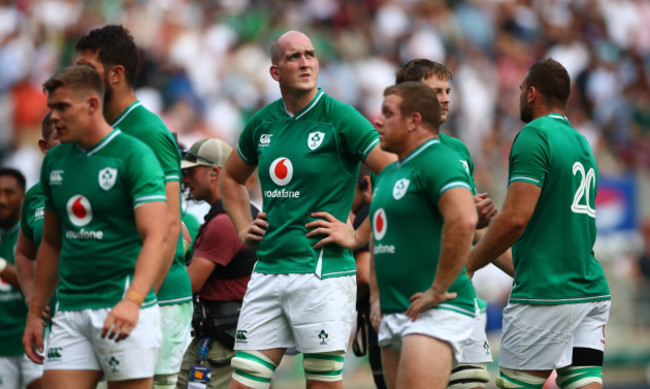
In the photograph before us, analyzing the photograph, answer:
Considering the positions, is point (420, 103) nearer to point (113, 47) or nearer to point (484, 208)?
point (484, 208)

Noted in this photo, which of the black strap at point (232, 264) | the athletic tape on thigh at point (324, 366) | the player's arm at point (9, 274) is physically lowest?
the athletic tape on thigh at point (324, 366)

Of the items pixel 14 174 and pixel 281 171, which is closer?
pixel 281 171

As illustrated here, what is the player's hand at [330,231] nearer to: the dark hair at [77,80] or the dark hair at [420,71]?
the dark hair at [420,71]

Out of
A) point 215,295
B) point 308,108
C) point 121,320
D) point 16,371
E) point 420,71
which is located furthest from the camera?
point 16,371

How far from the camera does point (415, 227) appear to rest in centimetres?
600

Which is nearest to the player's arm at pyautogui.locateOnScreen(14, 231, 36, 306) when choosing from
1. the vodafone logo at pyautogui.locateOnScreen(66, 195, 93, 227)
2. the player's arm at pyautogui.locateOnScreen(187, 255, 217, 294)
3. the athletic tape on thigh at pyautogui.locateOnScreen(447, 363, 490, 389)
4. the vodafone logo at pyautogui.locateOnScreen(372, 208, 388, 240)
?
the player's arm at pyautogui.locateOnScreen(187, 255, 217, 294)

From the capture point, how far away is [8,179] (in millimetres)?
9719

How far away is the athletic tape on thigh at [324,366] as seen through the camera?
273 inches

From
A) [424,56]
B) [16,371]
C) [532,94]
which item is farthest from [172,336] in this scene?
[424,56]

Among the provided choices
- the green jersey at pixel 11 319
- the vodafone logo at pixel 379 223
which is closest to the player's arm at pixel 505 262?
the vodafone logo at pixel 379 223

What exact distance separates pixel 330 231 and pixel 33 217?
2.21 metres

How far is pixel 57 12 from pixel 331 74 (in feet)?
16.9

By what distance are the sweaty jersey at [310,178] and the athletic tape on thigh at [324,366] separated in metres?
0.51

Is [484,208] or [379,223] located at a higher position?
[484,208]
